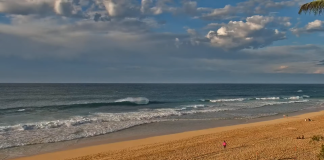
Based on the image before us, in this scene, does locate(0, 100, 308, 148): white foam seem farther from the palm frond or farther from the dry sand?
Answer: the palm frond

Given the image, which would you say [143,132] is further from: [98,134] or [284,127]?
[284,127]

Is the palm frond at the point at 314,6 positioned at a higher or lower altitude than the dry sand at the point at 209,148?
higher

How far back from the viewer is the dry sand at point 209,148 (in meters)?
13.3

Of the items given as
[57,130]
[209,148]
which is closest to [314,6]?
[209,148]

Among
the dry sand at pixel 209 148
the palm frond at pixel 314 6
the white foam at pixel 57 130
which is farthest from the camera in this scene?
the white foam at pixel 57 130

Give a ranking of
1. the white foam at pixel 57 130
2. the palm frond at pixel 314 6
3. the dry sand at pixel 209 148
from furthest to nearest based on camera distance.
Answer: the white foam at pixel 57 130
the dry sand at pixel 209 148
the palm frond at pixel 314 6

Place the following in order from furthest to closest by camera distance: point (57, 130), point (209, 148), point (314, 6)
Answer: point (57, 130) → point (209, 148) → point (314, 6)

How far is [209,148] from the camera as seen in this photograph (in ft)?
48.5

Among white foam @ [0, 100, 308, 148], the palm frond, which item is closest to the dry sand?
white foam @ [0, 100, 308, 148]

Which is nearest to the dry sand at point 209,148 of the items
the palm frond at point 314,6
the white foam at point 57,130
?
the white foam at point 57,130

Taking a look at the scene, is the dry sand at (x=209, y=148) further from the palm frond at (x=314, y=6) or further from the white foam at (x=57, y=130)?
the palm frond at (x=314, y=6)

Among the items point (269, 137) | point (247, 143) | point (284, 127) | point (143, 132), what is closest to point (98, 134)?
point (143, 132)

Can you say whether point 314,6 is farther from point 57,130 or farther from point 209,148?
point 57,130

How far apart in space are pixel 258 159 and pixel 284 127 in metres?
10.7
